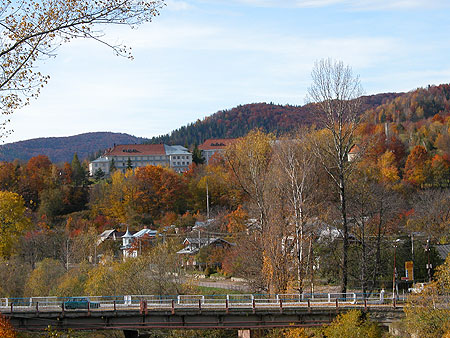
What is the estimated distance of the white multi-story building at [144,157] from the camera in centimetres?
14638

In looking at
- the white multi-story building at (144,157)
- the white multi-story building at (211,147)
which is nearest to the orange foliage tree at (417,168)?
the white multi-story building at (144,157)

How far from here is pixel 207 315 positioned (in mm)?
29516

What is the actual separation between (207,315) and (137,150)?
12512 cm

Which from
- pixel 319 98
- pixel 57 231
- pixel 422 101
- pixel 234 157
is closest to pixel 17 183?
pixel 57 231

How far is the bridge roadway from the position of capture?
93.5ft

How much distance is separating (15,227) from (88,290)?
1905 cm

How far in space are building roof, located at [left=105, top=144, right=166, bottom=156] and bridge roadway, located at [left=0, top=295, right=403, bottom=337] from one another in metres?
120

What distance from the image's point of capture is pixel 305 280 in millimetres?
37781

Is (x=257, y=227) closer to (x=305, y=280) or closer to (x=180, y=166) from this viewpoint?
(x=305, y=280)

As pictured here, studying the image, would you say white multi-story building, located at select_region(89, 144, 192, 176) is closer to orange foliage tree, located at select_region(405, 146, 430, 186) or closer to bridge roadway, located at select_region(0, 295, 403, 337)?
orange foliage tree, located at select_region(405, 146, 430, 186)

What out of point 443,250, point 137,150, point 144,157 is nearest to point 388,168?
point 443,250

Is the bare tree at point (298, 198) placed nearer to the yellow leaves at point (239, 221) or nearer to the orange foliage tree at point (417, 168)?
the yellow leaves at point (239, 221)

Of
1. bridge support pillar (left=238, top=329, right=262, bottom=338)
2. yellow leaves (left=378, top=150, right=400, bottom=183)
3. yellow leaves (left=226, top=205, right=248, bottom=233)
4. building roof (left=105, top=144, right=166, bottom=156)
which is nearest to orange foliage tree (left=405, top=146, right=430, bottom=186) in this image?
yellow leaves (left=378, top=150, right=400, bottom=183)

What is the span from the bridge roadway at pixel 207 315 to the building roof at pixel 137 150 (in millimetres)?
120314
